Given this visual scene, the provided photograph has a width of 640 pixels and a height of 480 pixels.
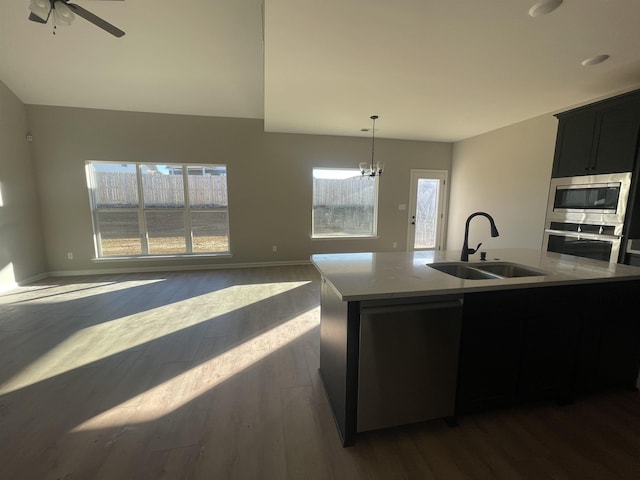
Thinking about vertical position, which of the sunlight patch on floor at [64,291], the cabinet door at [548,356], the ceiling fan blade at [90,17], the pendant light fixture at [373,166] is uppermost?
the ceiling fan blade at [90,17]

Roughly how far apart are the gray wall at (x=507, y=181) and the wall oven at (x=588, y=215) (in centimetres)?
63

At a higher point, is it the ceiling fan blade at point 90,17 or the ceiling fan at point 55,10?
the ceiling fan blade at point 90,17

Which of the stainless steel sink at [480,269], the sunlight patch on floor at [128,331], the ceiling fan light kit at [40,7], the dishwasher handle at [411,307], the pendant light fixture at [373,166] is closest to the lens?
the dishwasher handle at [411,307]

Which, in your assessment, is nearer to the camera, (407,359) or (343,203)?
(407,359)

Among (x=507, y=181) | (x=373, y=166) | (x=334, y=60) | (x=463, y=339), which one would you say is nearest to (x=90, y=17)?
(x=334, y=60)

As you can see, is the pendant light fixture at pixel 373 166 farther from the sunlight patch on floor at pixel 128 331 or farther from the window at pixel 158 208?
the window at pixel 158 208

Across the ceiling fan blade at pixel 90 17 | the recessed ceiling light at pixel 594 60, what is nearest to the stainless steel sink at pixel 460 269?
the recessed ceiling light at pixel 594 60

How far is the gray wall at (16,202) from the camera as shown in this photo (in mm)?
3932

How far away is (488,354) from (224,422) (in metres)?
1.66

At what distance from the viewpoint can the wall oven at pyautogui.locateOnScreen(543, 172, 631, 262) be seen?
2.92 m

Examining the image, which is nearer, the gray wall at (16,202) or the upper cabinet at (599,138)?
the upper cabinet at (599,138)

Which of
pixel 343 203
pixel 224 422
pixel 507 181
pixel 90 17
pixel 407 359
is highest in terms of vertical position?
pixel 90 17

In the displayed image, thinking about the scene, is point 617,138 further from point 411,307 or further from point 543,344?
point 411,307

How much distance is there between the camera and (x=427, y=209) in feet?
20.8
